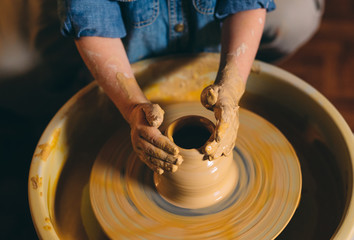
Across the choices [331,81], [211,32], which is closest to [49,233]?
[211,32]

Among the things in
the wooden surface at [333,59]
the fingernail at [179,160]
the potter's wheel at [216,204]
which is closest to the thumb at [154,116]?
the fingernail at [179,160]

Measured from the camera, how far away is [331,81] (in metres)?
2.18

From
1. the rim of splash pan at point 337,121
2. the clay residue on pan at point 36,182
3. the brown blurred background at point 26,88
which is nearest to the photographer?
the rim of splash pan at point 337,121

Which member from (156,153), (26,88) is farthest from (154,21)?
(26,88)

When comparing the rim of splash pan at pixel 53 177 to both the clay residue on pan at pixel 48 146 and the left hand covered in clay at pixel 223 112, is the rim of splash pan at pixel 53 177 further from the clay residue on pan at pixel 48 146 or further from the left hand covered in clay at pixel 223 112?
the left hand covered in clay at pixel 223 112

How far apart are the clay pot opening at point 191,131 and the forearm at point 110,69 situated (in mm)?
166

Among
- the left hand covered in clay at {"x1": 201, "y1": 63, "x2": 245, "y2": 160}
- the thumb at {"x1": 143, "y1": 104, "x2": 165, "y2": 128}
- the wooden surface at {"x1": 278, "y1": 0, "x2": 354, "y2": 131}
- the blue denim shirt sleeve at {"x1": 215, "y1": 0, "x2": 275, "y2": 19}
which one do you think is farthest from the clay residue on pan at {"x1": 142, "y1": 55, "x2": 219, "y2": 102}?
the wooden surface at {"x1": 278, "y1": 0, "x2": 354, "y2": 131}

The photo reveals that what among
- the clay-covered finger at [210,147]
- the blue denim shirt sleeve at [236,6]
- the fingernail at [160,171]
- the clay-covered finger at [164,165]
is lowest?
the fingernail at [160,171]

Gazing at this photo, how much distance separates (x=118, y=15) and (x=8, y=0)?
0.75 meters

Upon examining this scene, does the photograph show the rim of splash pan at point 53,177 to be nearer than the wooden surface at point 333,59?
Yes

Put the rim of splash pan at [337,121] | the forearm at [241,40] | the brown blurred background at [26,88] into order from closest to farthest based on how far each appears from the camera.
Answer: the rim of splash pan at [337,121], the forearm at [241,40], the brown blurred background at [26,88]

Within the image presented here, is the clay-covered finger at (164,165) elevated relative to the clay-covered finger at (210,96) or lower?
lower

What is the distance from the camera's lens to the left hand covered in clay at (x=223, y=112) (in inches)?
38.3

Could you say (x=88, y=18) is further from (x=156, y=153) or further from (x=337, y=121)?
(x=337, y=121)
